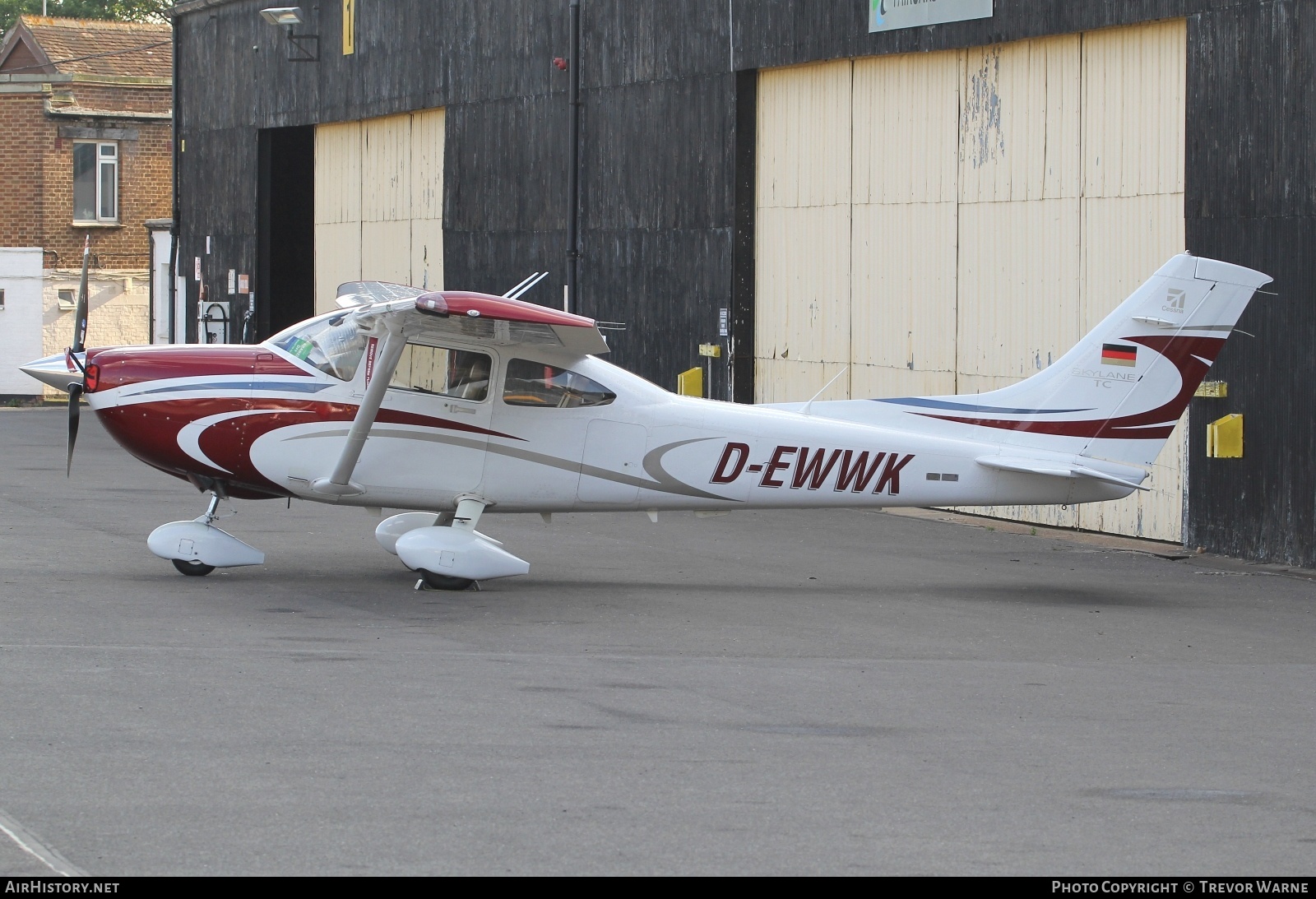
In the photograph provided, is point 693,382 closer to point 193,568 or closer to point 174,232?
point 193,568

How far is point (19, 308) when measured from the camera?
1500 inches

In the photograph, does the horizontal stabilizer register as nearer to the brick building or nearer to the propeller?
the propeller

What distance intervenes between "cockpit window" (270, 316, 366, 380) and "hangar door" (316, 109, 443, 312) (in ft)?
48.9

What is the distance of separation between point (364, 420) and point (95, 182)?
3425 centimetres

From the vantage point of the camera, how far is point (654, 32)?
22.2m

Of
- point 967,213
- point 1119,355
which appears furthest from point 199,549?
point 967,213

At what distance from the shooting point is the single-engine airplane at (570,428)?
Result: 1219 centimetres

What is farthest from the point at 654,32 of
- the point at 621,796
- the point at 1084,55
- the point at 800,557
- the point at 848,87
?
the point at 621,796

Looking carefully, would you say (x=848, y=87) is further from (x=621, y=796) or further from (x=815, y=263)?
(x=621, y=796)

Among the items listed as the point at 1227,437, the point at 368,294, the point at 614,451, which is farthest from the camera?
the point at 1227,437

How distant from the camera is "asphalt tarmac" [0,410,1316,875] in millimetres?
5930

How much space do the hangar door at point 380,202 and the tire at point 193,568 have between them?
1520 centimetres

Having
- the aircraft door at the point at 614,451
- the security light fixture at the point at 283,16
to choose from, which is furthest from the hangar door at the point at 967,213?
the security light fixture at the point at 283,16

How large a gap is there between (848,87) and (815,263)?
204cm
